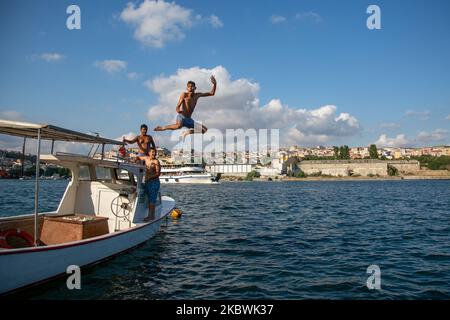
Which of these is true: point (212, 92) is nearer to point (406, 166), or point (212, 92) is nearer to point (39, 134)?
point (39, 134)

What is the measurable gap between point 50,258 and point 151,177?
583cm

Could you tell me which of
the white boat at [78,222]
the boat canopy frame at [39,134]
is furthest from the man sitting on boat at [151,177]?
the boat canopy frame at [39,134]

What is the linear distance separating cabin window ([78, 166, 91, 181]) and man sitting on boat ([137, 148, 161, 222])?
2.10 m

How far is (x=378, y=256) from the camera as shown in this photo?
12.8m

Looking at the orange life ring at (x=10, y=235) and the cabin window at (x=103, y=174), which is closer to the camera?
the orange life ring at (x=10, y=235)

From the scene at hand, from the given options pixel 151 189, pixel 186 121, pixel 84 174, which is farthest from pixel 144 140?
pixel 186 121

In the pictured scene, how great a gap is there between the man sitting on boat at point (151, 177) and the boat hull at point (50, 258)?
2.13m

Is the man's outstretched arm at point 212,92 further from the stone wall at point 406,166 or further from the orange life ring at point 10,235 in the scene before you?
the stone wall at point 406,166

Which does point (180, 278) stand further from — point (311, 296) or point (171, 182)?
point (171, 182)

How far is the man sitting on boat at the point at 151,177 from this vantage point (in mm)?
14344

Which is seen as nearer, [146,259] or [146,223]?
[146,259]

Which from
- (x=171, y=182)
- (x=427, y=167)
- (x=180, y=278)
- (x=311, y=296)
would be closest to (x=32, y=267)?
(x=180, y=278)

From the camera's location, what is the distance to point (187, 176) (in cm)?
11069
